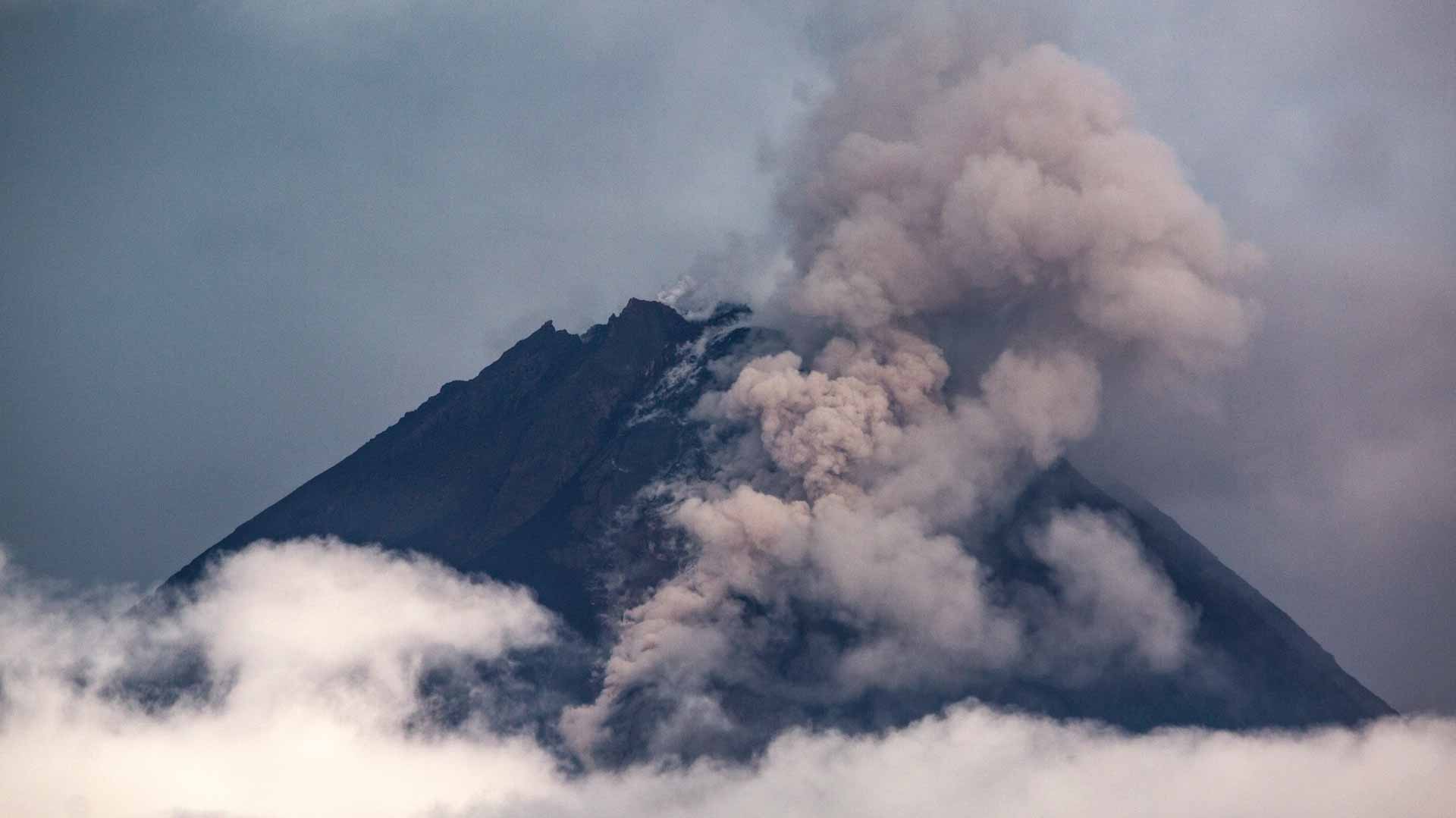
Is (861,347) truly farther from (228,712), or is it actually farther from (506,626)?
(228,712)

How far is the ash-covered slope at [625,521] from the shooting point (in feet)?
472

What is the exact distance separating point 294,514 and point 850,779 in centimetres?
5208

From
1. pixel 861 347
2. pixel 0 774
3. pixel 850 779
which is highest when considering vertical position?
pixel 861 347

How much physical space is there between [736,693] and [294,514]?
151ft

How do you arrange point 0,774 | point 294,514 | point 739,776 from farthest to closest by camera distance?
point 294,514
point 0,774
point 739,776

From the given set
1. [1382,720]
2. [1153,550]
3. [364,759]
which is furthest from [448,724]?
[1382,720]

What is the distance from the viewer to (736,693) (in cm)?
13962

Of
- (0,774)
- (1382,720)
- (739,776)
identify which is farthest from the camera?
(0,774)

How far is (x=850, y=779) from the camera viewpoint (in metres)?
139

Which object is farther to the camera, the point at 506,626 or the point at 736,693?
the point at 506,626

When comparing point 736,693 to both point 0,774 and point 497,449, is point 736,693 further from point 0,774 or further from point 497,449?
point 0,774

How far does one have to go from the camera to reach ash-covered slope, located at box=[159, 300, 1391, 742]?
472 feet

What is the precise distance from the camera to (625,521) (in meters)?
153

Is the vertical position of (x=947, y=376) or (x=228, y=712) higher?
(x=947, y=376)
